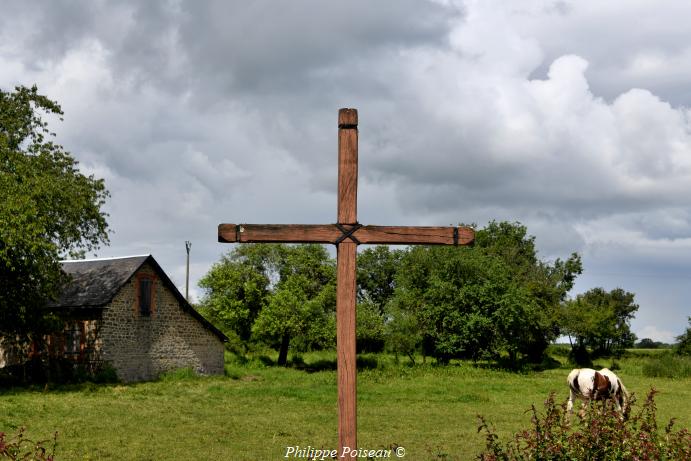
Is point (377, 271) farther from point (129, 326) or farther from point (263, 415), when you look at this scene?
point (263, 415)

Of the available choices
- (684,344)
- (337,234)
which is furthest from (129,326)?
(684,344)

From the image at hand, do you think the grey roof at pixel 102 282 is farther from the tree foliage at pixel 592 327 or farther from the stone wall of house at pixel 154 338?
the tree foliage at pixel 592 327

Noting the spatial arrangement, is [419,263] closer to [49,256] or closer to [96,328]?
[96,328]

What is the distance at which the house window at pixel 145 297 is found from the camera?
105 feet

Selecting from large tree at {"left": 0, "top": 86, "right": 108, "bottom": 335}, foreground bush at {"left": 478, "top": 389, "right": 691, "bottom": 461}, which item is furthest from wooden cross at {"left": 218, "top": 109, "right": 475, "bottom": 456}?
large tree at {"left": 0, "top": 86, "right": 108, "bottom": 335}

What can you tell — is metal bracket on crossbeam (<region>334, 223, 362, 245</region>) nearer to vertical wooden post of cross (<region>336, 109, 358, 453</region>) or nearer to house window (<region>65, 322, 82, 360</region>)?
vertical wooden post of cross (<region>336, 109, 358, 453</region>)

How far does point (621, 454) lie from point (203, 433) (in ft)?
33.2

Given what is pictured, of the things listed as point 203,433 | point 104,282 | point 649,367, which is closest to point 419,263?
point 649,367

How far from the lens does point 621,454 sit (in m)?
6.64

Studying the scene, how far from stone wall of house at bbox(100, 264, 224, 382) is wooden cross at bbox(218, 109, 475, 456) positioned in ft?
82.2

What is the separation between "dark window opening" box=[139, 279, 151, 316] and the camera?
32.1 metres

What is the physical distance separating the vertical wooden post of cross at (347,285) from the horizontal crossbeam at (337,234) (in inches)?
4.3

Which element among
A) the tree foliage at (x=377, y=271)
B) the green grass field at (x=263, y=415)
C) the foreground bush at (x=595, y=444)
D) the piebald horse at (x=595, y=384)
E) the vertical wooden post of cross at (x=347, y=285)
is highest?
the tree foliage at (x=377, y=271)

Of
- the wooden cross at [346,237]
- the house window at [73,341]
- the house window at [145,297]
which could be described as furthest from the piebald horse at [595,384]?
the house window at [73,341]
